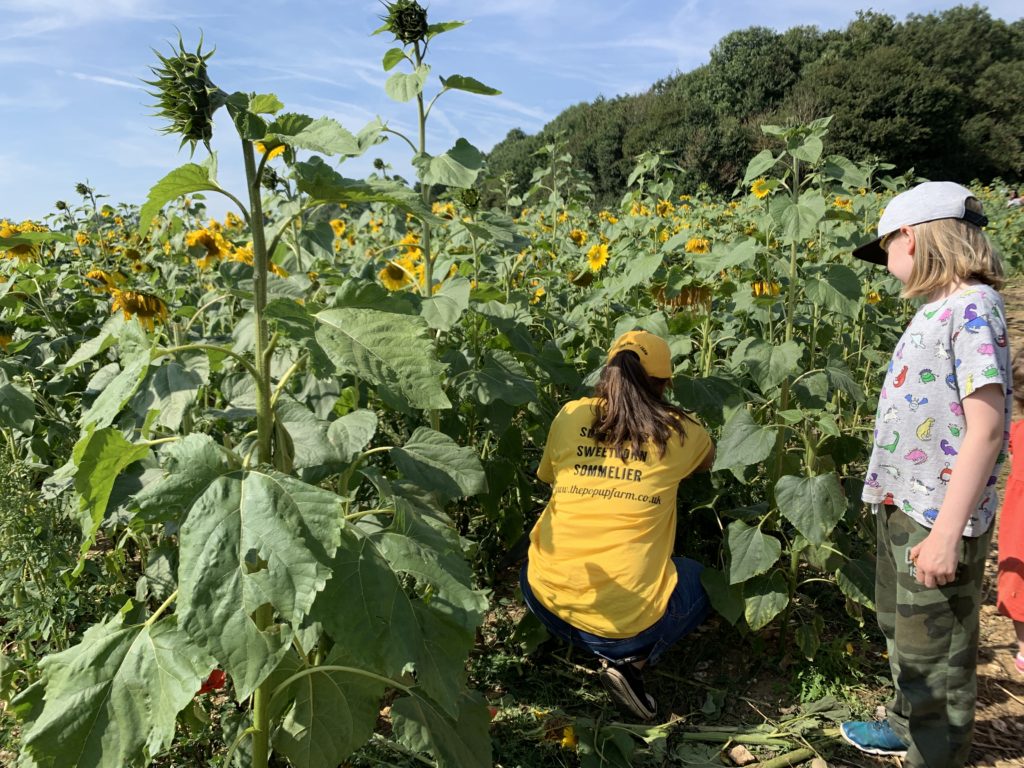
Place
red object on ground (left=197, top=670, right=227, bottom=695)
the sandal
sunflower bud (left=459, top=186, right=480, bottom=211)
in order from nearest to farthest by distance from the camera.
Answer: red object on ground (left=197, top=670, right=227, bottom=695) → the sandal → sunflower bud (left=459, top=186, right=480, bottom=211)

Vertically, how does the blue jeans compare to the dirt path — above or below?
above

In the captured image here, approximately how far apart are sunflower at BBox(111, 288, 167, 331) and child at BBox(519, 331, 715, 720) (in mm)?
1477

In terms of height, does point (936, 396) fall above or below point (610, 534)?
above

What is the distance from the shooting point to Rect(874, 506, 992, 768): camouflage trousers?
1827 millimetres

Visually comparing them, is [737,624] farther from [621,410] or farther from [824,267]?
[824,267]

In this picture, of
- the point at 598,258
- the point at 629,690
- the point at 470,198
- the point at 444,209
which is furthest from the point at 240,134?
the point at 444,209

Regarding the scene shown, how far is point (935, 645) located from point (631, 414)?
39.8 inches

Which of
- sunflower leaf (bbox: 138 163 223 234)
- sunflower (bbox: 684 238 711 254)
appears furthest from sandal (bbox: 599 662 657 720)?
sunflower (bbox: 684 238 711 254)

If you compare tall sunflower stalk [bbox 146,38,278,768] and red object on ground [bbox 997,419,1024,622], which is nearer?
tall sunflower stalk [bbox 146,38,278,768]

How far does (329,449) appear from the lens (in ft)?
5.18

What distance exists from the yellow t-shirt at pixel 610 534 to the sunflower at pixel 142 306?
1.49 metres

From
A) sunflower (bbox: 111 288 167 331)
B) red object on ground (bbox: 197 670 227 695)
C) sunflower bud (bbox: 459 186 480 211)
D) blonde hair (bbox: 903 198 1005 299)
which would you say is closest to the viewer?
blonde hair (bbox: 903 198 1005 299)

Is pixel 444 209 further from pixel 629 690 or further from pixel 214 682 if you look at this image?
pixel 214 682

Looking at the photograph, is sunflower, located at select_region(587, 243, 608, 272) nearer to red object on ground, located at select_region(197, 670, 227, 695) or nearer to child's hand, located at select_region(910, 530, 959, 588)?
child's hand, located at select_region(910, 530, 959, 588)
